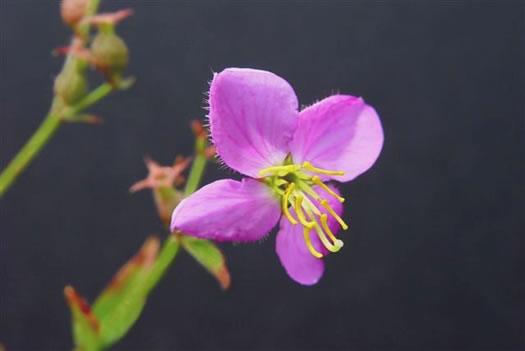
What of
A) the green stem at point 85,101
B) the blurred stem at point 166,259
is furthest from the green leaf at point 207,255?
the green stem at point 85,101

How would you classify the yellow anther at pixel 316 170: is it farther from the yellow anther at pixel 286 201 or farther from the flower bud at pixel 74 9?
the flower bud at pixel 74 9

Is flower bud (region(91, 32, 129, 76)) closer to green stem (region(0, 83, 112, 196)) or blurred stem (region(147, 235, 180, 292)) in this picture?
green stem (region(0, 83, 112, 196))

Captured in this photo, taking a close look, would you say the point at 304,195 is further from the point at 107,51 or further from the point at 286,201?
the point at 107,51

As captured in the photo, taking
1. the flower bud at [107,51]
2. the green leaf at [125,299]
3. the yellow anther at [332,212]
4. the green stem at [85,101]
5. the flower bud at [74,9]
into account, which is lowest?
the green leaf at [125,299]

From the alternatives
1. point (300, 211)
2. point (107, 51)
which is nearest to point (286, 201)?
point (300, 211)

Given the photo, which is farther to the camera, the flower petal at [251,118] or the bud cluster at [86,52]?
the bud cluster at [86,52]

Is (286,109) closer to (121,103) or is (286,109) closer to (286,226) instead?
(286,226)

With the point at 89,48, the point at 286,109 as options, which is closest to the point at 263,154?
the point at 286,109
